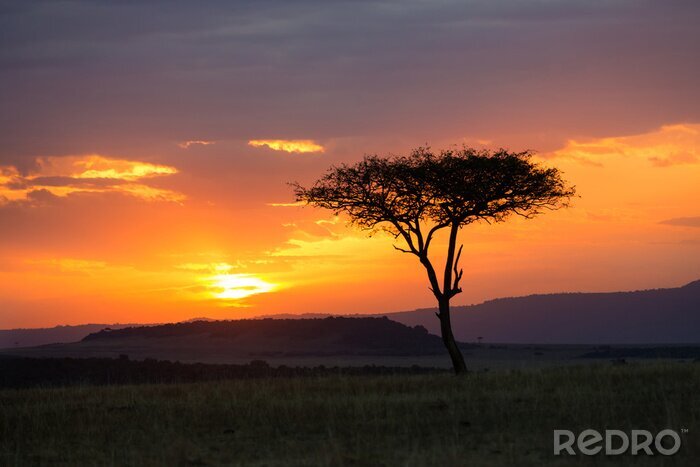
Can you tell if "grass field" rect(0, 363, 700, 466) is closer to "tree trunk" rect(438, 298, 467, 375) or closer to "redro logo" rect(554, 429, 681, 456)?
"redro logo" rect(554, 429, 681, 456)

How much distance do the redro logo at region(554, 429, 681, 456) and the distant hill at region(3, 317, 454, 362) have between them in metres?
→ 86.7

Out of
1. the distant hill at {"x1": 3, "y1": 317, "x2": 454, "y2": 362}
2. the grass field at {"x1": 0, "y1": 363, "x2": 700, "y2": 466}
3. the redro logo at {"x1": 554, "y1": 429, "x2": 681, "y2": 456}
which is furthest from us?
the distant hill at {"x1": 3, "y1": 317, "x2": 454, "y2": 362}

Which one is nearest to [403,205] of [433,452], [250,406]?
[250,406]

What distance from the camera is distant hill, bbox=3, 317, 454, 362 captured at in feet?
370

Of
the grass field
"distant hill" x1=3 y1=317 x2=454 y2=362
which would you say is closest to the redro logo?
the grass field

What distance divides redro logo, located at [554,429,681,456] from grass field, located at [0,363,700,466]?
0.27m

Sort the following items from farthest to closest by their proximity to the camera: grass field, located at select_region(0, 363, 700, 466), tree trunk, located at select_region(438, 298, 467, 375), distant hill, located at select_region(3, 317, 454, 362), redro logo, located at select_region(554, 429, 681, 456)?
1. distant hill, located at select_region(3, 317, 454, 362)
2. tree trunk, located at select_region(438, 298, 467, 375)
3. grass field, located at select_region(0, 363, 700, 466)
4. redro logo, located at select_region(554, 429, 681, 456)

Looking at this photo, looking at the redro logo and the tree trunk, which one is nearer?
the redro logo

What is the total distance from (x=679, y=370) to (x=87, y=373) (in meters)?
38.5

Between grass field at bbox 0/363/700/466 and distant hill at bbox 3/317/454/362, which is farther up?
distant hill at bbox 3/317/454/362

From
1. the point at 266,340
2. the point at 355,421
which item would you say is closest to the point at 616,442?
the point at 355,421

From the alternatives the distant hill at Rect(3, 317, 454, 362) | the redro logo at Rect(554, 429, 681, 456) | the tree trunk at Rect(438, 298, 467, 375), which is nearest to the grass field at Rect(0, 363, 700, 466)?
the redro logo at Rect(554, 429, 681, 456)

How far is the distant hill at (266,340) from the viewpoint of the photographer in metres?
113

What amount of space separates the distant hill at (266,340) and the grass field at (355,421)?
7510 cm
